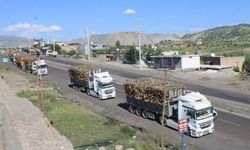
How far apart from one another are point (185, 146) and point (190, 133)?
289cm

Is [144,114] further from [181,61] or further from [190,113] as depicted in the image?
[181,61]

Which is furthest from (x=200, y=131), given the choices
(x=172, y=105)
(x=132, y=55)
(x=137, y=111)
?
(x=132, y=55)

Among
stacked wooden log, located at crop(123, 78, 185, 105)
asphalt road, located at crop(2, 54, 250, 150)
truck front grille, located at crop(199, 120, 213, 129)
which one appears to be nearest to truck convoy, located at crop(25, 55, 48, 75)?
asphalt road, located at crop(2, 54, 250, 150)

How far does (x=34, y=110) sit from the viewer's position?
4741cm

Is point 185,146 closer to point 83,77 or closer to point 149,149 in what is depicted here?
point 149,149

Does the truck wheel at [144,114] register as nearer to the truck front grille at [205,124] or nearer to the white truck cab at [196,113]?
the white truck cab at [196,113]

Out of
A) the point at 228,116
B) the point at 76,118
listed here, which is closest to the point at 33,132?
the point at 76,118

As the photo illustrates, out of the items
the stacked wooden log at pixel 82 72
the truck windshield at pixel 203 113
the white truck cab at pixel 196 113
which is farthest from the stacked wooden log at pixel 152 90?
the stacked wooden log at pixel 82 72

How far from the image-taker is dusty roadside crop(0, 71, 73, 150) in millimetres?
31484

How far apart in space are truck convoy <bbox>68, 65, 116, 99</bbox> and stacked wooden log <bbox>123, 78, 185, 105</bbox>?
378 inches

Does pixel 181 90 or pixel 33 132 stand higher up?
pixel 181 90

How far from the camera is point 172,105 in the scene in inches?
1449

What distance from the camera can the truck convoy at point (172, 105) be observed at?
34062mm

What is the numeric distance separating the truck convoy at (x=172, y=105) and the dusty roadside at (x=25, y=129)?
979 centimetres
